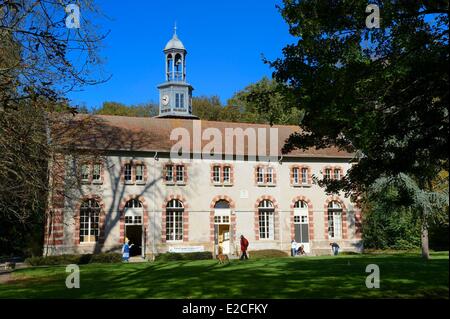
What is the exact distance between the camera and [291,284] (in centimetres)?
1233

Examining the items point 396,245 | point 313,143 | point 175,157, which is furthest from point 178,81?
point 313,143

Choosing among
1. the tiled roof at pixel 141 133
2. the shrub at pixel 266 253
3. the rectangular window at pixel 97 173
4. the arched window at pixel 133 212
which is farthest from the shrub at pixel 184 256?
the tiled roof at pixel 141 133

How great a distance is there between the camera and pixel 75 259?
91.7ft

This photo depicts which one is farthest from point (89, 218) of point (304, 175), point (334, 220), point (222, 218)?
point (334, 220)

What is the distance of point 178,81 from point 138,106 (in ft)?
63.2

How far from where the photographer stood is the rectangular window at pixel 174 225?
32.5 meters

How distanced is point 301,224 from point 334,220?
109 inches

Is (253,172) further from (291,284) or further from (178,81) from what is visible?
(291,284)

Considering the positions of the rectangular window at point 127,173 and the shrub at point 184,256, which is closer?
the shrub at point 184,256

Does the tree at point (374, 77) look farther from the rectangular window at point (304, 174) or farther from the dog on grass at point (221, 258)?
the rectangular window at point (304, 174)

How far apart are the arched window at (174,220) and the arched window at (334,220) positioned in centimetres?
1122

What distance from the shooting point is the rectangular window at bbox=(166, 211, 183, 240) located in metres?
32.5

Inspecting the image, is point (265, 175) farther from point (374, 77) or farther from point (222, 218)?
point (374, 77)

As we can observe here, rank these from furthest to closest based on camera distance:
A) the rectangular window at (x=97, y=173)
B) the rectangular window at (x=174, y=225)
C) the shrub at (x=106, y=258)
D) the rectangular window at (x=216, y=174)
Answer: the rectangular window at (x=216, y=174)
the rectangular window at (x=174, y=225)
the rectangular window at (x=97, y=173)
the shrub at (x=106, y=258)
